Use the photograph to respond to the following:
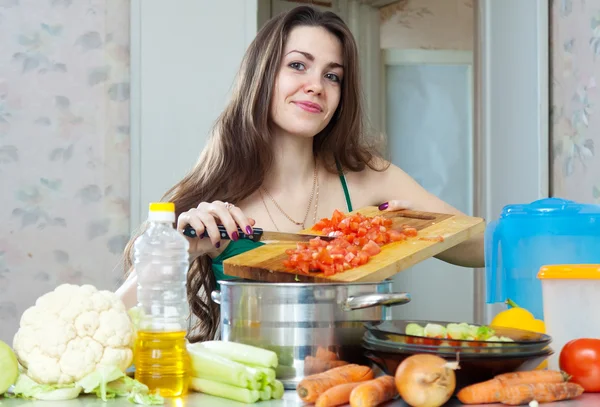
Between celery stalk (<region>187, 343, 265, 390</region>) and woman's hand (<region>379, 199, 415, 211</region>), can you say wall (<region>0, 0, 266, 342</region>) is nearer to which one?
woman's hand (<region>379, 199, 415, 211</region>)

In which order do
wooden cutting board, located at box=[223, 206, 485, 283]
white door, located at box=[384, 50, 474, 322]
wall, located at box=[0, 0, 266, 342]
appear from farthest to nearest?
white door, located at box=[384, 50, 474, 322]
wall, located at box=[0, 0, 266, 342]
wooden cutting board, located at box=[223, 206, 485, 283]

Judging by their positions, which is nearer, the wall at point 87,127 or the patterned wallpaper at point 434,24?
the wall at point 87,127

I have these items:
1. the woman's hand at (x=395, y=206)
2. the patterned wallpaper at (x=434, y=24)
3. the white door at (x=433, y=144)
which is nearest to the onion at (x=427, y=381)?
the woman's hand at (x=395, y=206)

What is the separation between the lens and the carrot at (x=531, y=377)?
1153mm

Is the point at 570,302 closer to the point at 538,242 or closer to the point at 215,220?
the point at 538,242

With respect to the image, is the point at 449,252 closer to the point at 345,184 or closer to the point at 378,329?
the point at 345,184

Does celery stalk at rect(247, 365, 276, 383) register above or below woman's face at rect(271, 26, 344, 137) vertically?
below

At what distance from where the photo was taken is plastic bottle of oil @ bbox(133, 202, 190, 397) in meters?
1.27

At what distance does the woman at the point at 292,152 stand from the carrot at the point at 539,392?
46.4 inches

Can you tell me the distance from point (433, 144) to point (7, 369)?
4219 millimetres

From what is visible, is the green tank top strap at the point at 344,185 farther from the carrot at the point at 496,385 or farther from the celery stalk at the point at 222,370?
the carrot at the point at 496,385

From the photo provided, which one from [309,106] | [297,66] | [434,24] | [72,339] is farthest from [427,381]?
[434,24]

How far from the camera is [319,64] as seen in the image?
96.3 inches

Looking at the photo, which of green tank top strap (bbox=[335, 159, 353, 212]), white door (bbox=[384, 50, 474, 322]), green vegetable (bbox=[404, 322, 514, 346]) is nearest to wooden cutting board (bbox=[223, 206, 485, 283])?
green vegetable (bbox=[404, 322, 514, 346])
